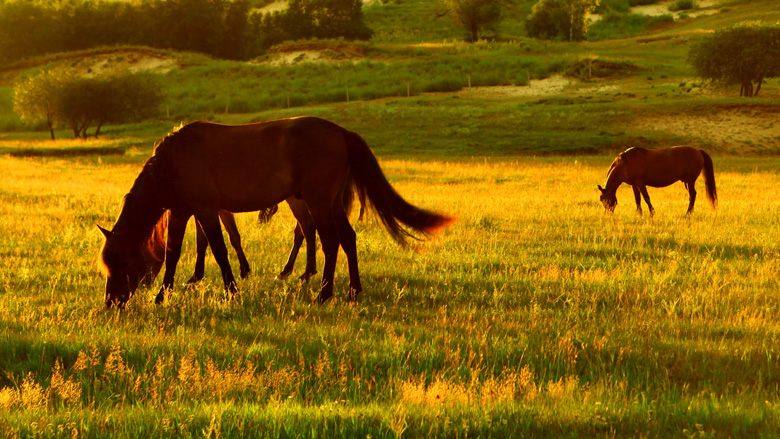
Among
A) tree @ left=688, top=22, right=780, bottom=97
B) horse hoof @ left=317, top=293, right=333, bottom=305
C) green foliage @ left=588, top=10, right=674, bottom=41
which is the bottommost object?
horse hoof @ left=317, top=293, right=333, bottom=305

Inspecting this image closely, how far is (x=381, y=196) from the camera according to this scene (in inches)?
333

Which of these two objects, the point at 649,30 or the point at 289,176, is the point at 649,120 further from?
the point at 649,30

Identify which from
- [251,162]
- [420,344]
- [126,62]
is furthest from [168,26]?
[420,344]

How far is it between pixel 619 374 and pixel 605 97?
5084 centimetres

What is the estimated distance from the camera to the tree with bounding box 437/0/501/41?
9294 centimetres

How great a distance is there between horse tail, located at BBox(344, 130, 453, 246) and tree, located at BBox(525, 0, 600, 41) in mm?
89084

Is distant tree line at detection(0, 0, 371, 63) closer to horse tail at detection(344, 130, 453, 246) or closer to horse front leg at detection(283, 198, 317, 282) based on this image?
horse front leg at detection(283, 198, 317, 282)

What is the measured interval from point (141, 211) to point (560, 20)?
96.3m

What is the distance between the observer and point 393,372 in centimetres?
549

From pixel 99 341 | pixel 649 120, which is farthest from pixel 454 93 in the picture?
pixel 99 341

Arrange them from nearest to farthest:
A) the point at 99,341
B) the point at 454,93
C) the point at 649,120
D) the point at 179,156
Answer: the point at 99,341 < the point at 179,156 < the point at 649,120 < the point at 454,93

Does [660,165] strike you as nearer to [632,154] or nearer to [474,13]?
[632,154]

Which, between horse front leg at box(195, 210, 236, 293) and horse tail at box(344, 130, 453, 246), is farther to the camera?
horse tail at box(344, 130, 453, 246)

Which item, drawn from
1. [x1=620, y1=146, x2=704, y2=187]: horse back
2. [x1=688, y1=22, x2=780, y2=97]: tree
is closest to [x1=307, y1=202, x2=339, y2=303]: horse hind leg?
[x1=620, y1=146, x2=704, y2=187]: horse back
